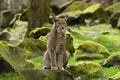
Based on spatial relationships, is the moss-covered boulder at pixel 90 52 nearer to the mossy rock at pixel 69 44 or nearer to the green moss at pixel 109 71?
the mossy rock at pixel 69 44

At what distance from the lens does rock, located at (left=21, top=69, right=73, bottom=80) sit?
11.7 metres

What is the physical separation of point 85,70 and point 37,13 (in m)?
10.1

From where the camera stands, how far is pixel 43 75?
11.9m

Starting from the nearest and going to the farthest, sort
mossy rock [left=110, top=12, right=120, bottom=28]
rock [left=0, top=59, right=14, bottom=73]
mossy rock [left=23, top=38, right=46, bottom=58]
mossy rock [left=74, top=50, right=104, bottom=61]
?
rock [left=0, top=59, right=14, bottom=73]
mossy rock [left=74, top=50, right=104, bottom=61]
mossy rock [left=23, top=38, right=46, bottom=58]
mossy rock [left=110, top=12, right=120, bottom=28]

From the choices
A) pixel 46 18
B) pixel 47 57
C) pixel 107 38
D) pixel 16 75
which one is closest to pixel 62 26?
pixel 47 57

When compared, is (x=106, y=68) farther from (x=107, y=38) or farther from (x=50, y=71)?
(x=107, y=38)

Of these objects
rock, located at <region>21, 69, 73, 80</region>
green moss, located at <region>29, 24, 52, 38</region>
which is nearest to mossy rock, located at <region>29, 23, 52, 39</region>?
green moss, located at <region>29, 24, 52, 38</region>

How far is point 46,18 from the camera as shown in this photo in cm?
2477

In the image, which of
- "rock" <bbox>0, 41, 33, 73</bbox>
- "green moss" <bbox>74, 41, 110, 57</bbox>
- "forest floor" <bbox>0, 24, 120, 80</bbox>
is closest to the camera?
"rock" <bbox>0, 41, 33, 73</bbox>

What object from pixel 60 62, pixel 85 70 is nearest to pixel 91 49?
pixel 85 70

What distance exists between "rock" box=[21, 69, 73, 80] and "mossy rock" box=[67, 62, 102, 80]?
177 cm

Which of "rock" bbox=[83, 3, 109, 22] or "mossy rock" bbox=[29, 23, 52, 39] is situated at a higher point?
"mossy rock" bbox=[29, 23, 52, 39]

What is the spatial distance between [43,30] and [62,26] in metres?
9.27

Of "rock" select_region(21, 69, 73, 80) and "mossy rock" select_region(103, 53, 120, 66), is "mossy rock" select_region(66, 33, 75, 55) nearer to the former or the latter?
"mossy rock" select_region(103, 53, 120, 66)
